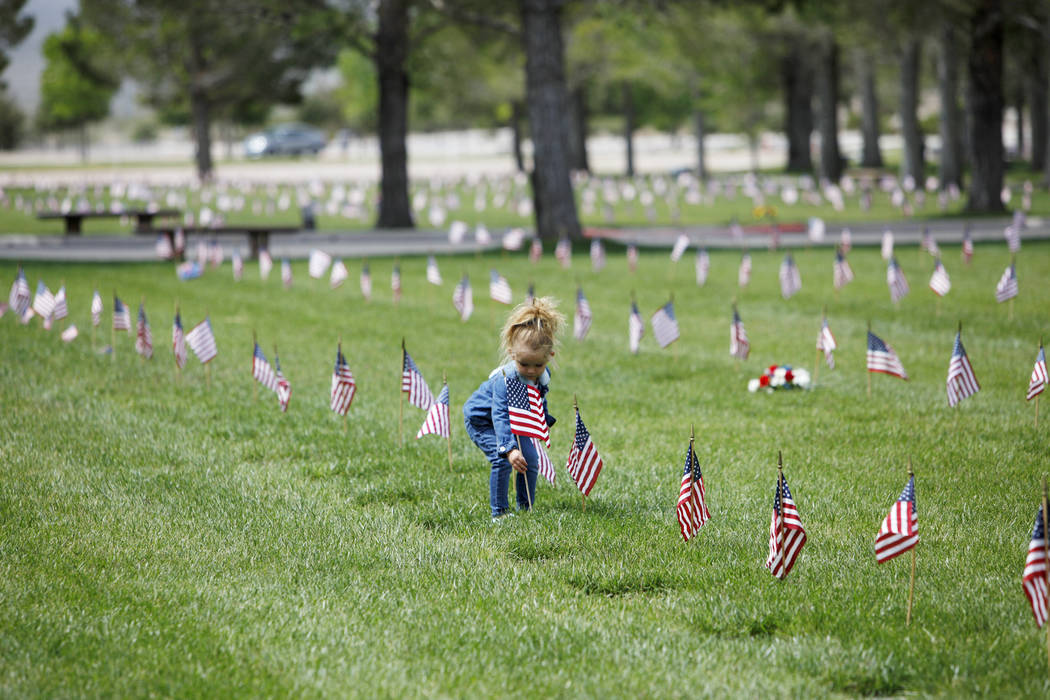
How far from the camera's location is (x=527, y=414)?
20.6 feet

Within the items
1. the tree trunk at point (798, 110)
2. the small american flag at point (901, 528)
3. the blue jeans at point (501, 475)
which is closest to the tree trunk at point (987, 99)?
the blue jeans at point (501, 475)

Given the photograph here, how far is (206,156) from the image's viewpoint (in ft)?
202

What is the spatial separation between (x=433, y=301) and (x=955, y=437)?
30.3 feet

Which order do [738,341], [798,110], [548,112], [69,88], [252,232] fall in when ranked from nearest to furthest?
1. [738,341]
2. [252,232]
3. [548,112]
4. [798,110]
5. [69,88]

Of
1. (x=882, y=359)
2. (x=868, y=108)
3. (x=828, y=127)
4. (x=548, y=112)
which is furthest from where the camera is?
(x=868, y=108)

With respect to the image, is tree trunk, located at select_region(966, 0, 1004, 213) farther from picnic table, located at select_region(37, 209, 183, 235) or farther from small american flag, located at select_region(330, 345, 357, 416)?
small american flag, located at select_region(330, 345, 357, 416)

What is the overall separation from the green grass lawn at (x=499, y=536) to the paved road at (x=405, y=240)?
485 inches

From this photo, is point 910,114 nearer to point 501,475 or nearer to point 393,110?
point 393,110

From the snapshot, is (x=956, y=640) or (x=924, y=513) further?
(x=924, y=513)

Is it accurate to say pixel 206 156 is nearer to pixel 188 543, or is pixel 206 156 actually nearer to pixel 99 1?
pixel 99 1

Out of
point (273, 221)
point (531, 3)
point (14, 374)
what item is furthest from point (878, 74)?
point (14, 374)

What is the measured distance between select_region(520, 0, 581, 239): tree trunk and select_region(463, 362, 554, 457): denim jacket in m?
18.0

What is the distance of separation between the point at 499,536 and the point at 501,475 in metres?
0.37

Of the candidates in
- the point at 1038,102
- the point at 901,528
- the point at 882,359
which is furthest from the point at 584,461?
the point at 1038,102
